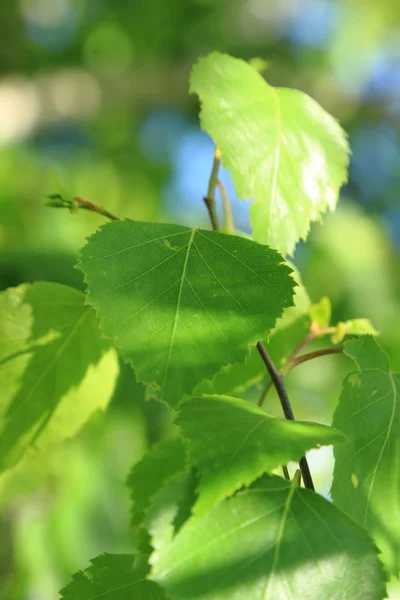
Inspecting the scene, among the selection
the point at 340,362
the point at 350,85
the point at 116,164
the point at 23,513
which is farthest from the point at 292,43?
the point at 23,513

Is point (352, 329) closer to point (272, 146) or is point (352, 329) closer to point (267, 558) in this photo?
point (272, 146)

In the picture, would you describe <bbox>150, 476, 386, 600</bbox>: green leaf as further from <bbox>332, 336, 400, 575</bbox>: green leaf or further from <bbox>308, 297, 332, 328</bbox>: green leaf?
<bbox>308, 297, 332, 328</bbox>: green leaf

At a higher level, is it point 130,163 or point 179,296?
point 179,296

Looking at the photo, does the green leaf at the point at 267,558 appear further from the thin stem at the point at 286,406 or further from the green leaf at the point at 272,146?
the green leaf at the point at 272,146

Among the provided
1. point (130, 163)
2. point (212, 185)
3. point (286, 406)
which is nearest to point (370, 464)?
Result: point (286, 406)

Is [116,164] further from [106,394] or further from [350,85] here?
[106,394]

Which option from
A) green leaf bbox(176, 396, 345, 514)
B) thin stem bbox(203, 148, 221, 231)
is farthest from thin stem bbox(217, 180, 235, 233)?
green leaf bbox(176, 396, 345, 514)

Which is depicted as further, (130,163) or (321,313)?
(130,163)

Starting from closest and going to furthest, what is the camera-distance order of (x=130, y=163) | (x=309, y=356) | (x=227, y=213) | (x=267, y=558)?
(x=267, y=558), (x=309, y=356), (x=227, y=213), (x=130, y=163)

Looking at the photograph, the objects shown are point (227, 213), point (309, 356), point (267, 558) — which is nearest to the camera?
point (267, 558)
